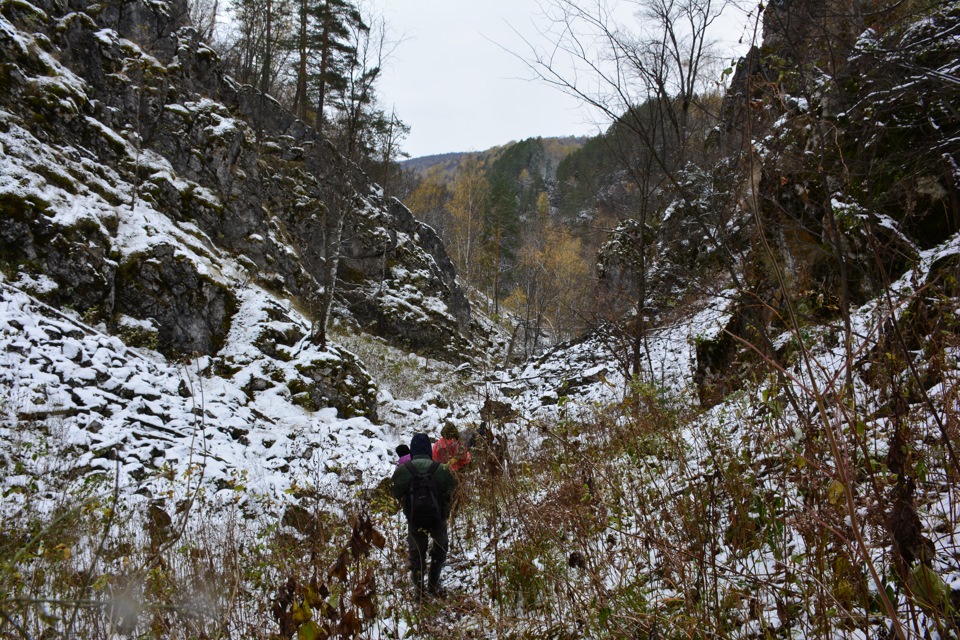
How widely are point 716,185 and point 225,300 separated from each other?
892cm

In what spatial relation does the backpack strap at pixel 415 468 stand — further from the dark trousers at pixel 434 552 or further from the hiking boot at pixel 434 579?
the hiking boot at pixel 434 579

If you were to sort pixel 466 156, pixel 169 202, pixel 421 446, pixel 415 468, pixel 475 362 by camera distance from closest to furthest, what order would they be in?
1. pixel 415 468
2. pixel 421 446
3. pixel 169 202
4. pixel 475 362
5. pixel 466 156

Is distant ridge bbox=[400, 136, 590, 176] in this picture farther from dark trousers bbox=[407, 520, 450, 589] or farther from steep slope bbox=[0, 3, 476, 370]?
dark trousers bbox=[407, 520, 450, 589]

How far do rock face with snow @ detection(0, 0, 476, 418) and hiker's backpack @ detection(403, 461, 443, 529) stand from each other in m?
5.46

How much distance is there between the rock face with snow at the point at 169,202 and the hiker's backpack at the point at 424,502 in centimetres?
546

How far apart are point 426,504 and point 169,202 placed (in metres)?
10.7

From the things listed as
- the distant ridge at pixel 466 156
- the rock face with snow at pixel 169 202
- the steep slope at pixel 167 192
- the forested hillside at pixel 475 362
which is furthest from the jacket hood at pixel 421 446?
the distant ridge at pixel 466 156

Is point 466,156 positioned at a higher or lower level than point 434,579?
higher

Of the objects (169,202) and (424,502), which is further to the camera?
(169,202)

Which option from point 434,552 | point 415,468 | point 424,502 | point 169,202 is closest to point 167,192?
point 169,202

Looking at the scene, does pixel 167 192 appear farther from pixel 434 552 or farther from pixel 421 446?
pixel 434 552

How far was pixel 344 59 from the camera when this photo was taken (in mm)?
19812

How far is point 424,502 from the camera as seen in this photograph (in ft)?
12.1

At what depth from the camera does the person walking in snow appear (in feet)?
12.0
